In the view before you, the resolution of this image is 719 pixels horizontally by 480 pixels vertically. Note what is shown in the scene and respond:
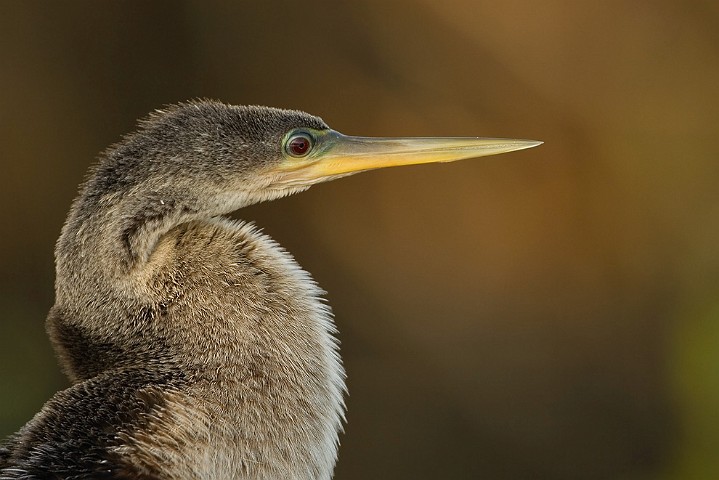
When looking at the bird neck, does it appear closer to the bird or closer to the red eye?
the bird

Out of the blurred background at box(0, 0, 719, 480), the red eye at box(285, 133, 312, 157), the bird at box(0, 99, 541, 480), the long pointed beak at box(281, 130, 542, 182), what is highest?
the blurred background at box(0, 0, 719, 480)

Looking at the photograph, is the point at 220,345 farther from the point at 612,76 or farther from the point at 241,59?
the point at 612,76

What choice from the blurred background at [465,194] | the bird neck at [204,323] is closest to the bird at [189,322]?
the bird neck at [204,323]

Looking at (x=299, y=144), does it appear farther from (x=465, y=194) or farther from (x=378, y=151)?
(x=465, y=194)

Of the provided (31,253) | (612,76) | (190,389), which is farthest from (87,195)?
(612,76)

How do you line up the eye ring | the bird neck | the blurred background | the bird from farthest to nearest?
the blurred background
the eye ring
the bird neck
the bird

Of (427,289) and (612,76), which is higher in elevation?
(612,76)

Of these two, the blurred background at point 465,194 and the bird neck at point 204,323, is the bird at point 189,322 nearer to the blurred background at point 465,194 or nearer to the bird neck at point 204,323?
the bird neck at point 204,323

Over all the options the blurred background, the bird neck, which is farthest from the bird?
the blurred background
